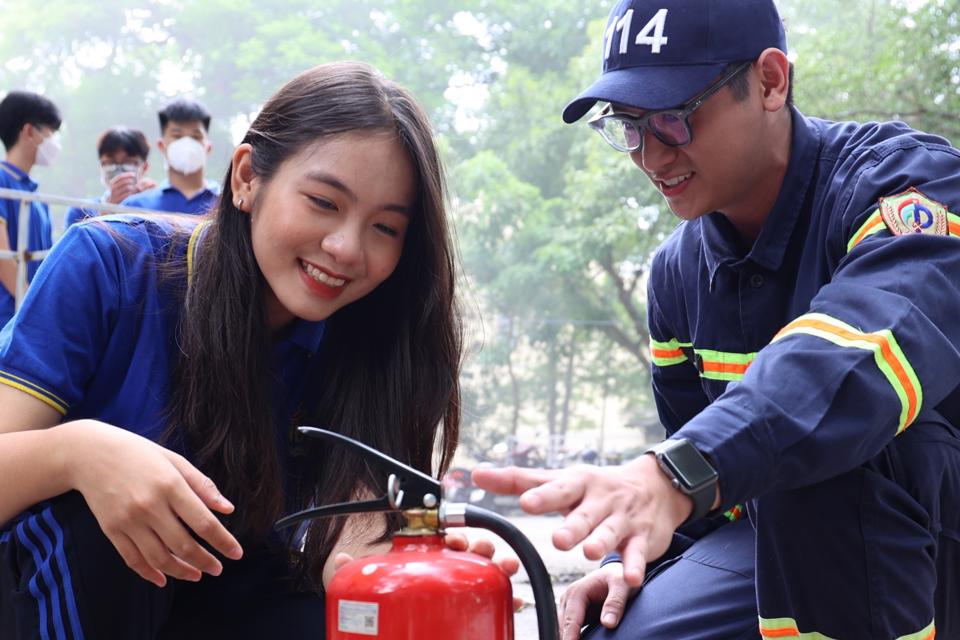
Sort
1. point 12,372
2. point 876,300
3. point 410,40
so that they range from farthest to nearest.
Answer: point 410,40 → point 12,372 → point 876,300

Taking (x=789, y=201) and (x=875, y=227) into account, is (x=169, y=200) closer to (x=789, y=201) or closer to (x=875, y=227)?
(x=789, y=201)

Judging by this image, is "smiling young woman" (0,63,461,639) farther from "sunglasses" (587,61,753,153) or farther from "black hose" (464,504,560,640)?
"black hose" (464,504,560,640)

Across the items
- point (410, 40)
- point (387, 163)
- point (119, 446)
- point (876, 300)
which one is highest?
point (410, 40)

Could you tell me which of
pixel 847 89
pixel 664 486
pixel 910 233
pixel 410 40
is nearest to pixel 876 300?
pixel 910 233

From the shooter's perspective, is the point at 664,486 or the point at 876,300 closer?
the point at 664,486

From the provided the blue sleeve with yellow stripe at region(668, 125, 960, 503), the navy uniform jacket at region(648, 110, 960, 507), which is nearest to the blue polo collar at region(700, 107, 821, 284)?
the navy uniform jacket at region(648, 110, 960, 507)

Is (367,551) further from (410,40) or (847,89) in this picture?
(410,40)

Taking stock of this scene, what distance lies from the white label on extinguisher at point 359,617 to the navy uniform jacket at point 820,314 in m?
0.41

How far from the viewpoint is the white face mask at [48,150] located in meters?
4.45

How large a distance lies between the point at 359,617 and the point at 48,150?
151 inches

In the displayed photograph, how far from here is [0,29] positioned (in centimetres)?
2372

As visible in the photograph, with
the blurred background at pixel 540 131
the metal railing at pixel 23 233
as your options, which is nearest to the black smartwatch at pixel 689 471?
the blurred background at pixel 540 131

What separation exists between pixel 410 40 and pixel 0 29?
425 inches

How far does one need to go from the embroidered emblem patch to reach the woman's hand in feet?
3.15
